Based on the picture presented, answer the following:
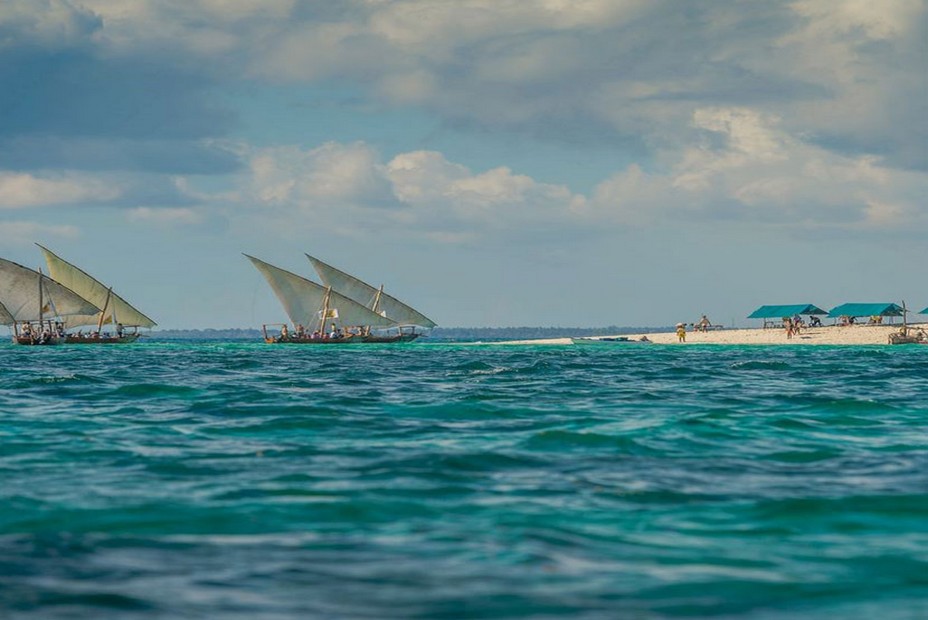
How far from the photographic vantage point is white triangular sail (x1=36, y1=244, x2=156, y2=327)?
142 meters

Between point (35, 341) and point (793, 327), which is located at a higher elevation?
point (793, 327)

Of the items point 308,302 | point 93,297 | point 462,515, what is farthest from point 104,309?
point 462,515

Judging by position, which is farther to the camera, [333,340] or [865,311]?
[865,311]

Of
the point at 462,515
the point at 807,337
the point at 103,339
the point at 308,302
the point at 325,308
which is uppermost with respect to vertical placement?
the point at 308,302

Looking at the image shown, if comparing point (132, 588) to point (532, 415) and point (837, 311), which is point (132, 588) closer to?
point (532, 415)

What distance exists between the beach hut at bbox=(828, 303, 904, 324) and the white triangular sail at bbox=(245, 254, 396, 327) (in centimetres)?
6422

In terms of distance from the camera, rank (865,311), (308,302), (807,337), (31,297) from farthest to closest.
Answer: (865,311) → (308,302) → (31,297) → (807,337)

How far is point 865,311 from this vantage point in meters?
155

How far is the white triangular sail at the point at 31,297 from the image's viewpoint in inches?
5084

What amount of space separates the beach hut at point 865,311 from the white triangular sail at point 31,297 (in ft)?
334

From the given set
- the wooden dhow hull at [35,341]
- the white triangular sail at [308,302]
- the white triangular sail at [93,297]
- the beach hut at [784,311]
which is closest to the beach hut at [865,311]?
the beach hut at [784,311]

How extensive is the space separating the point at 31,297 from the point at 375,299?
44.3m

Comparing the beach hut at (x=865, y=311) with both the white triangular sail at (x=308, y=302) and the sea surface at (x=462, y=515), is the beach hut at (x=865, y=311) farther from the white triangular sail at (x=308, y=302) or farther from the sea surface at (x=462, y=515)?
the sea surface at (x=462, y=515)

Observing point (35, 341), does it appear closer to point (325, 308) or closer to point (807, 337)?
point (325, 308)
